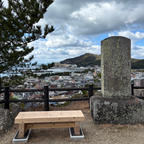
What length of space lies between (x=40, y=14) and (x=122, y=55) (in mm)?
3549

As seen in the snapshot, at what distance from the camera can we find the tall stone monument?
4.29 metres

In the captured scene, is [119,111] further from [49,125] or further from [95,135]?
[49,125]

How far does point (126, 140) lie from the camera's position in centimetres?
343

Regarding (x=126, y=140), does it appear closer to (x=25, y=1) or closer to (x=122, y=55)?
(x=122, y=55)

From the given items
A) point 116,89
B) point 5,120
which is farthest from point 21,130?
point 116,89

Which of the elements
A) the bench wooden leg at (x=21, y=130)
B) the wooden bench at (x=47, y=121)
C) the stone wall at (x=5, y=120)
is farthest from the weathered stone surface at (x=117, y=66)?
the stone wall at (x=5, y=120)

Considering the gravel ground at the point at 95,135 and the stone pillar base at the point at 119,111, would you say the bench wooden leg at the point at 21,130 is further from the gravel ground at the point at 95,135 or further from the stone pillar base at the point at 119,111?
the stone pillar base at the point at 119,111

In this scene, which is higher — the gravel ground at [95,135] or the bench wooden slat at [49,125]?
the bench wooden slat at [49,125]

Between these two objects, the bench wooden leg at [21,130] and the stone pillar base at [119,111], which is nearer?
the bench wooden leg at [21,130]

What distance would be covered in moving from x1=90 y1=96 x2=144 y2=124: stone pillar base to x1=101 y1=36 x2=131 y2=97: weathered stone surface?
338 mm

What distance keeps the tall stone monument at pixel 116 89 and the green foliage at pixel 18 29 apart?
9.16 ft

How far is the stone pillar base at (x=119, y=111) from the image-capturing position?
4277 mm

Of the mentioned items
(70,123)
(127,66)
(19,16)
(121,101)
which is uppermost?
(19,16)

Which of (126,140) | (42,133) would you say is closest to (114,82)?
(126,140)
